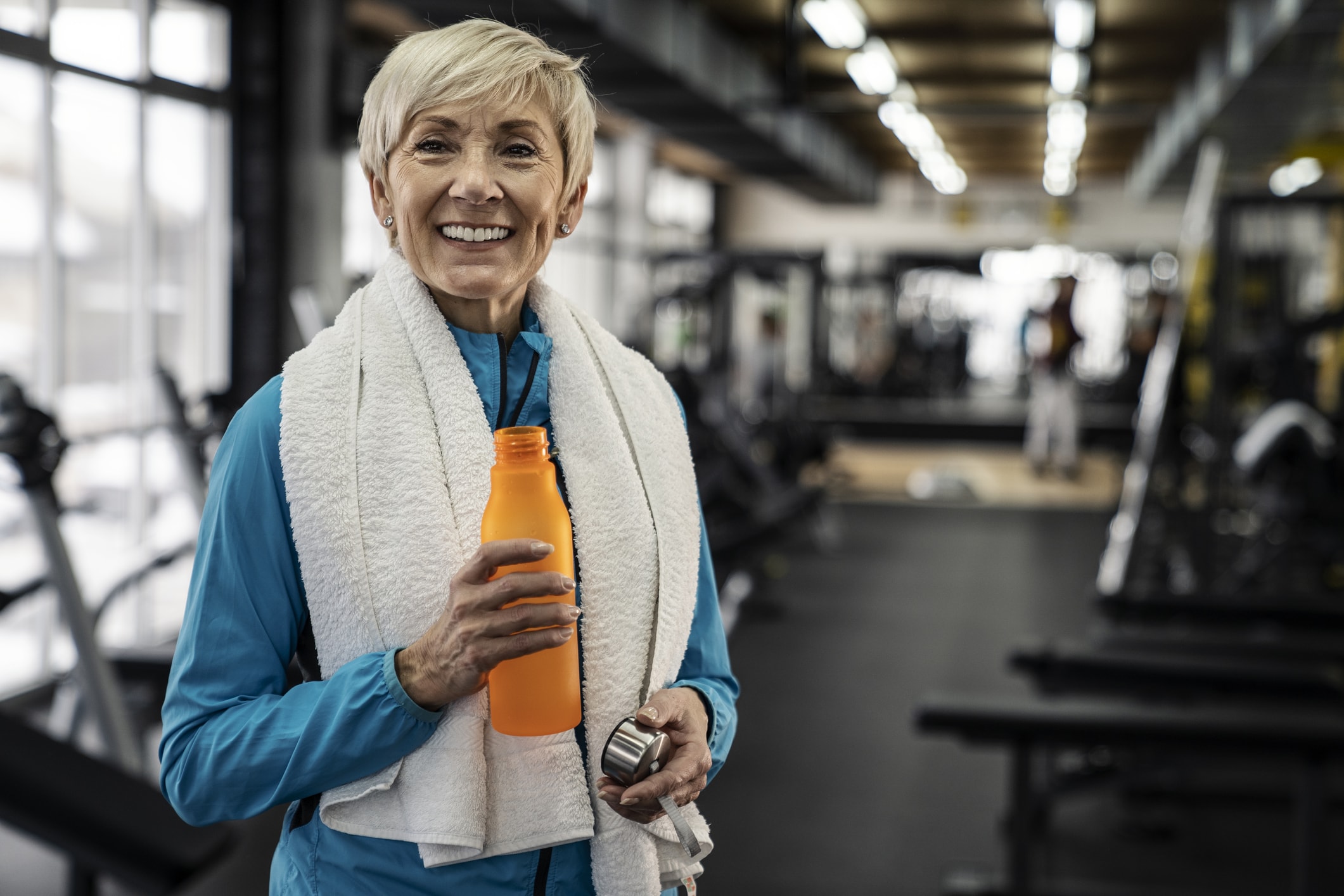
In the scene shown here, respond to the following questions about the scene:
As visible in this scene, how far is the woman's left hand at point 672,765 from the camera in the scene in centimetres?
85

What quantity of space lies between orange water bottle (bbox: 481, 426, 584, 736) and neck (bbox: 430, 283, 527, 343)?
146mm

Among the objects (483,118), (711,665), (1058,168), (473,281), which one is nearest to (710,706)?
(711,665)

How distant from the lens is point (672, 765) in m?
0.88

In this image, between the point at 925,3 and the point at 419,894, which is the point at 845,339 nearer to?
the point at 925,3

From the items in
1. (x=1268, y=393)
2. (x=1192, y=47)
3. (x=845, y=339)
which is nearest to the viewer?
(x=1268, y=393)

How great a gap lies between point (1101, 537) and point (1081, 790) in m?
5.13

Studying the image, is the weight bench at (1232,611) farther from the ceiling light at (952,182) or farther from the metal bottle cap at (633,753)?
the ceiling light at (952,182)

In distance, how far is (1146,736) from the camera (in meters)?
2.22

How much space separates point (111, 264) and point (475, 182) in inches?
165

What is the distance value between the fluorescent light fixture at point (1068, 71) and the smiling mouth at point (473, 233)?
7.24 meters

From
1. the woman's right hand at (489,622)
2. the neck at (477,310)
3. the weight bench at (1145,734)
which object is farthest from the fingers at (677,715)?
the weight bench at (1145,734)

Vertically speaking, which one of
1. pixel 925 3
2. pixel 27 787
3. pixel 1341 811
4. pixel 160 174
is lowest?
pixel 1341 811

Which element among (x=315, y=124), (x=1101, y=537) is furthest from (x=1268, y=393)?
(x=315, y=124)

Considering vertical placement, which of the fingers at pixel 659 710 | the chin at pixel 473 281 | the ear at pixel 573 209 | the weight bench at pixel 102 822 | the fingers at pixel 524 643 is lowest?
the weight bench at pixel 102 822
